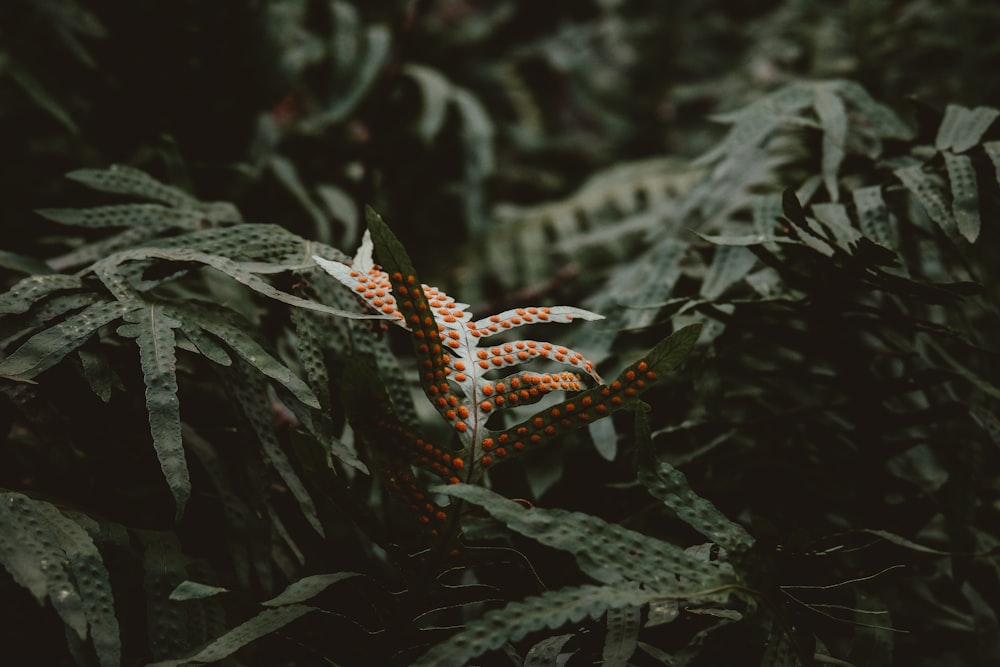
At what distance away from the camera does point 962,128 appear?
1.00 metres

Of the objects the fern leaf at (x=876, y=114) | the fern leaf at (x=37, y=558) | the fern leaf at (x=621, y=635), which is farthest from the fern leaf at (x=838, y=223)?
the fern leaf at (x=37, y=558)

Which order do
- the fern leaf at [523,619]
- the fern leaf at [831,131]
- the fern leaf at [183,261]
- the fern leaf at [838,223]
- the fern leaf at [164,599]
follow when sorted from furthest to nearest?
the fern leaf at [831,131] < the fern leaf at [838,223] < the fern leaf at [183,261] < the fern leaf at [164,599] < the fern leaf at [523,619]

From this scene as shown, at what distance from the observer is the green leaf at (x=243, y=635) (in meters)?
0.63

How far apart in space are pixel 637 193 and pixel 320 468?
5.07 ft

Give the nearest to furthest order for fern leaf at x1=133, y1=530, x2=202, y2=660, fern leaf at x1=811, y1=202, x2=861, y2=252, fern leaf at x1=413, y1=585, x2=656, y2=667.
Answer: fern leaf at x1=413, y1=585, x2=656, y2=667, fern leaf at x1=133, y1=530, x2=202, y2=660, fern leaf at x1=811, y1=202, x2=861, y2=252

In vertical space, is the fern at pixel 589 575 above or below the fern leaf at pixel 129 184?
below

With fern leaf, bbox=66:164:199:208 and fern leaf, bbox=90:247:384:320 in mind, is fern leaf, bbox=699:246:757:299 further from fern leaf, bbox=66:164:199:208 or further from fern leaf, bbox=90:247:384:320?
fern leaf, bbox=66:164:199:208

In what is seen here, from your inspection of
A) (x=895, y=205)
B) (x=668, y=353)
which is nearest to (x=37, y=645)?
(x=668, y=353)

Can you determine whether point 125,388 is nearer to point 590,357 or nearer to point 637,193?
point 590,357

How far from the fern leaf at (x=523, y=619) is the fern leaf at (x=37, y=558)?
297 mm

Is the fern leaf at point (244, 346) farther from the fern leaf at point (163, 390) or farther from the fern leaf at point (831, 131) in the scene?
the fern leaf at point (831, 131)

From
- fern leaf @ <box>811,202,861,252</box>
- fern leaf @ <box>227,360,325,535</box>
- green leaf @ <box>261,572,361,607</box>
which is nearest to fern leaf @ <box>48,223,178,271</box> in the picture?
fern leaf @ <box>227,360,325,535</box>

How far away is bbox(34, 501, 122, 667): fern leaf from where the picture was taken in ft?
2.05

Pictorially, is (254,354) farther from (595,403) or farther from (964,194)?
(964,194)
